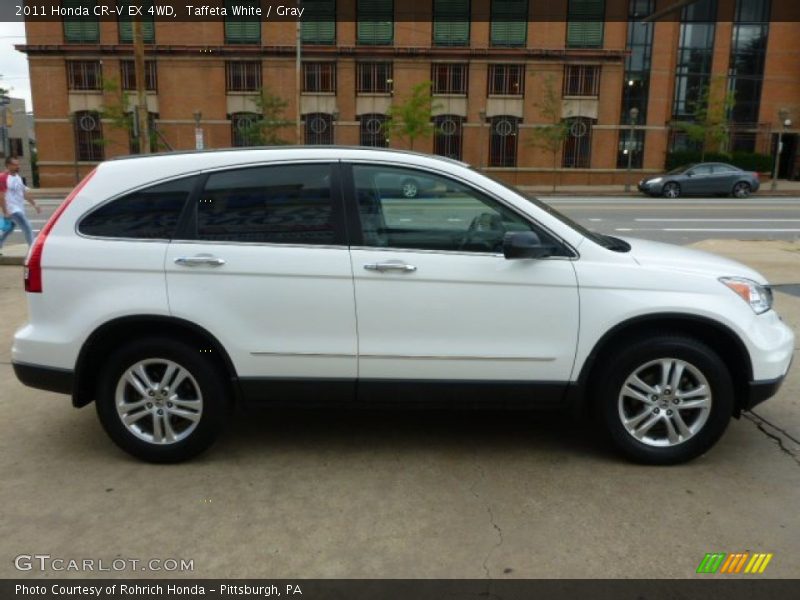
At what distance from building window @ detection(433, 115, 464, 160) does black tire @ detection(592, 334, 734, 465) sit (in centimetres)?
3354

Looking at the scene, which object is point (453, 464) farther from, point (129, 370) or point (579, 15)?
point (579, 15)

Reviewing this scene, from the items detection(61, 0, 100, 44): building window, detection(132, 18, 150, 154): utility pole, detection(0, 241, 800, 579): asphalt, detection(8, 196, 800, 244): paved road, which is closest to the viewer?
detection(0, 241, 800, 579): asphalt

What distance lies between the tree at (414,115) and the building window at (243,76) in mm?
7635

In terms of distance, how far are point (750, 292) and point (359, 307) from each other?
219cm

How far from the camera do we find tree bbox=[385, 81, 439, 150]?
109 ft

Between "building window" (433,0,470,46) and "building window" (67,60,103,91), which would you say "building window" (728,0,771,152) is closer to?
"building window" (433,0,470,46)

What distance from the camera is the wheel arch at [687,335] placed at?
377 centimetres

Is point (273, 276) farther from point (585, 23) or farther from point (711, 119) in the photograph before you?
point (585, 23)

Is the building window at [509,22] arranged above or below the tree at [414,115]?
above

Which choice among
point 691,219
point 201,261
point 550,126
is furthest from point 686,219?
point 201,261

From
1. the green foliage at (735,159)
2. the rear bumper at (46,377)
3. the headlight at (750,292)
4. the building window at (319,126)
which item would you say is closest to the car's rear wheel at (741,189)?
the green foliage at (735,159)

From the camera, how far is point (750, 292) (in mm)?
3875

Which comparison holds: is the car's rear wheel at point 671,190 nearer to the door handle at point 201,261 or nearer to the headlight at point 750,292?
the headlight at point 750,292

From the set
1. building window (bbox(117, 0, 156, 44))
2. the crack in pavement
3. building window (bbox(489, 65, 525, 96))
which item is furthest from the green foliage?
the crack in pavement
